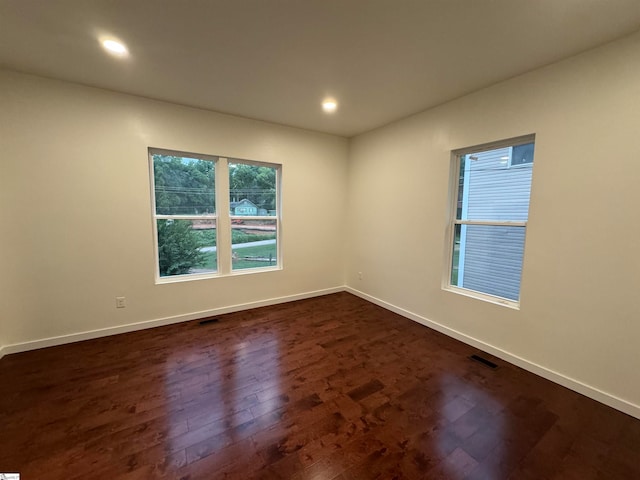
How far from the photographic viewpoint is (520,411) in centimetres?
192

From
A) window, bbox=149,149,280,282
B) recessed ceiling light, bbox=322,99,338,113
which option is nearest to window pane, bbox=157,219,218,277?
window, bbox=149,149,280,282

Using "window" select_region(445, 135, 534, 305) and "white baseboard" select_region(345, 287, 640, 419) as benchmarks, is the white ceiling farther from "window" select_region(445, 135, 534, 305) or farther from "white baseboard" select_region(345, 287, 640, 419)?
"white baseboard" select_region(345, 287, 640, 419)

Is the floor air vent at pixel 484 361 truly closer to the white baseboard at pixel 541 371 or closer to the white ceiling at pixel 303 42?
the white baseboard at pixel 541 371

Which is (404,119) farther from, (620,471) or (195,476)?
(195,476)

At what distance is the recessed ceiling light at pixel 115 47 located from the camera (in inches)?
79.2

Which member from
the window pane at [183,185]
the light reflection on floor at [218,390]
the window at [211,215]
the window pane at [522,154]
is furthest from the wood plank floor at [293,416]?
the window pane at [522,154]

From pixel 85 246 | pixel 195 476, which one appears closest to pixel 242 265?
pixel 85 246

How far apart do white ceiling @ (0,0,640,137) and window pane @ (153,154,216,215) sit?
0.78 meters

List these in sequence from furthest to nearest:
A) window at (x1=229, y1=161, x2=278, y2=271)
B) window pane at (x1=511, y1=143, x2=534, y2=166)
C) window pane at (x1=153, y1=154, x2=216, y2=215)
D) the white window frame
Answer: window at (x1=229, y1=161, x2=278, y2=271), the white window frame, window pane at (x1=153, y1=154, x2=216, y2=215), window pane at (x1=511, y1=143, x2=534, y2=166)

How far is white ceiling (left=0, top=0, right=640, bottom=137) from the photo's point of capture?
5.45ft

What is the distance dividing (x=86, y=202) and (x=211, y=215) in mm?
1267

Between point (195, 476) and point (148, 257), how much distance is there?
7.98ft

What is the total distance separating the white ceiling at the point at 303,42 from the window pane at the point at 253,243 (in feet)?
5.50

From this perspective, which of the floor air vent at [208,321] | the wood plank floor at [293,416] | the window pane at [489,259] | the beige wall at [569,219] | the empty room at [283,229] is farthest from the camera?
the floor air vent at [208,321]
